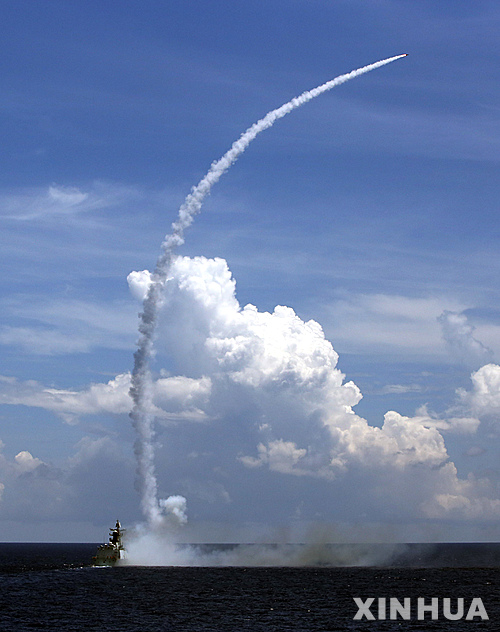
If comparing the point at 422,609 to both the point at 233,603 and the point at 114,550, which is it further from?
the point at 114,550

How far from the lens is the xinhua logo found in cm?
11469

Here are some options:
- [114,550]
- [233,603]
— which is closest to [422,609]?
[233,603]

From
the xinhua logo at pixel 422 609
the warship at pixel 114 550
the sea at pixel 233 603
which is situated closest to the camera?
the sea at pixel 233 603

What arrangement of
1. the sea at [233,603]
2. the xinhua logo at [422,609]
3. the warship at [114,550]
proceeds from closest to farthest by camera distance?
the sea at [233,603]
the xinhua logo at [422,609]
the warship at [114,550]

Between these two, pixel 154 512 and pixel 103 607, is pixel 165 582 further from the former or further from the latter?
pixel 103 607

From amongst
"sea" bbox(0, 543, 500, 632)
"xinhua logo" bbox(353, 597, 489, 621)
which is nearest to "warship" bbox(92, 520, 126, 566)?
"sea" bbox(0, 543, 500, 632)

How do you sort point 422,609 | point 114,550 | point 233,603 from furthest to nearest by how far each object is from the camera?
point 114,550, point 233,603, point 422,609

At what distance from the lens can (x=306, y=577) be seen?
195m

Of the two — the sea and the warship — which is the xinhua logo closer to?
the sea

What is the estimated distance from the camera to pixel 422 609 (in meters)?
124

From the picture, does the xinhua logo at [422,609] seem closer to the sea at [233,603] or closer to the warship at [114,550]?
the sea at [233,603]

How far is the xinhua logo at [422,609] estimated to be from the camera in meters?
115

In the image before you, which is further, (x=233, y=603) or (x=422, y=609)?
(x=233, y=603)

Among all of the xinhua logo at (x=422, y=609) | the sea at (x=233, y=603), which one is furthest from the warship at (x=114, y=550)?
the xinhua logo at (x=422, y=609)
